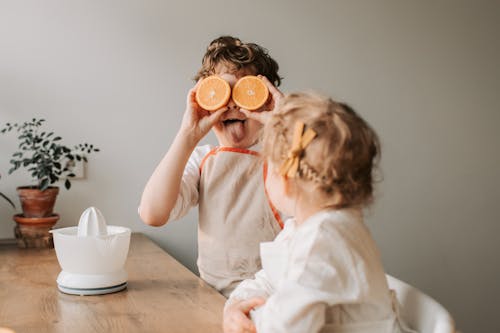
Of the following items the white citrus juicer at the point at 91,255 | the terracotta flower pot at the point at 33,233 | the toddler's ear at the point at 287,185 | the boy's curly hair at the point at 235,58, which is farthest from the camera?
the terracotta flower pot at the point at 33,233

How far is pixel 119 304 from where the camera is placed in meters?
1.30

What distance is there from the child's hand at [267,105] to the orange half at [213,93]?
0.07m

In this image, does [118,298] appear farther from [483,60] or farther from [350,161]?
[483,60]

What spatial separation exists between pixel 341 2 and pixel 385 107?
47 cm

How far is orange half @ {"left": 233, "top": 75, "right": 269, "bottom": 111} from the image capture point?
1.41 meters

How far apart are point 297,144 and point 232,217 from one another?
72 cm

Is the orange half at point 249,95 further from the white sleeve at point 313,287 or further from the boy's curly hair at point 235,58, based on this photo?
the white sleeve at point 313,287

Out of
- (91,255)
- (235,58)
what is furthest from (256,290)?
(235,58)

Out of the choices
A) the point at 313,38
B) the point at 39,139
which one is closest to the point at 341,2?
the point at 313,38

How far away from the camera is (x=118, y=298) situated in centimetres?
135

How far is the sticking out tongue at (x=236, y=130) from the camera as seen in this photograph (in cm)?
161

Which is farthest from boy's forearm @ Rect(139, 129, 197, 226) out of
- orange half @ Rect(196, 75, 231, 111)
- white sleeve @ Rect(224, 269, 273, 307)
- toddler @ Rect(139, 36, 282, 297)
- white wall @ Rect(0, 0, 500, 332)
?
white wall @ Rect(0, 0, 500, 332)

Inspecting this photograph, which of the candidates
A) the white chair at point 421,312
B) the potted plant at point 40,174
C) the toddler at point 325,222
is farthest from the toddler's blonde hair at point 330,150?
the potted plant at point 40,174

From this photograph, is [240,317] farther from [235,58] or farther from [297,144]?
[235,58]
